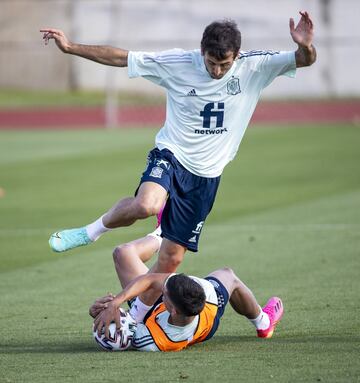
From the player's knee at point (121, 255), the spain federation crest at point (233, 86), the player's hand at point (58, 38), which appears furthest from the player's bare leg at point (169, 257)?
the player's hand at point (58, 38)

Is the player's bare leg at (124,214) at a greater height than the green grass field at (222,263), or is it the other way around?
the player's bare leg at (124,214)

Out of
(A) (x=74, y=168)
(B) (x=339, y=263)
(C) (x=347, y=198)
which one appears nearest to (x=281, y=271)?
(B) (x=339, y=263)

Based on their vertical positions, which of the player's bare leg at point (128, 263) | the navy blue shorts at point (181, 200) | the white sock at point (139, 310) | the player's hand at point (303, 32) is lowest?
the white sock at point (139, 310)

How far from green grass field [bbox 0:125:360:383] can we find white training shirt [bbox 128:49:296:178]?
1544mm

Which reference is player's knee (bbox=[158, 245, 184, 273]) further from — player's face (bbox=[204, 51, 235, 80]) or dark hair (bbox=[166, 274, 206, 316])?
player's face (bbox=[204, 51, 235, 80])

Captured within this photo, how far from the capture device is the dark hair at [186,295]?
7.69 metres

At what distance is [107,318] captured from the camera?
7961mm

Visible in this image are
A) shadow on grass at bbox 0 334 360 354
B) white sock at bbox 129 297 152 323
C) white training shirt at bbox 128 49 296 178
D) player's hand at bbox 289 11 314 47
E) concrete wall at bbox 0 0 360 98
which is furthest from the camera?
concrete wall at bbox 0 0 360 98

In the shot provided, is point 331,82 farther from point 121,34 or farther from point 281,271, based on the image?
point 281,271

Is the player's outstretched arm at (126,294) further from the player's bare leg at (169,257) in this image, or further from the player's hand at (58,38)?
the player's hand at (58,38)

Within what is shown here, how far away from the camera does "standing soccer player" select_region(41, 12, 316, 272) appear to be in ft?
29.1

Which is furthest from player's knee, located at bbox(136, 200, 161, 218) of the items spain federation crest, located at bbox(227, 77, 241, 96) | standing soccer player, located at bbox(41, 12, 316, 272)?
spain federation crest, located at bbox(227, 77, 241, 96)

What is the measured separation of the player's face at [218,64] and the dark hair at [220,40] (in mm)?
37

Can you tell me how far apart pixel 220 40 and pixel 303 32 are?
2.42 feet
